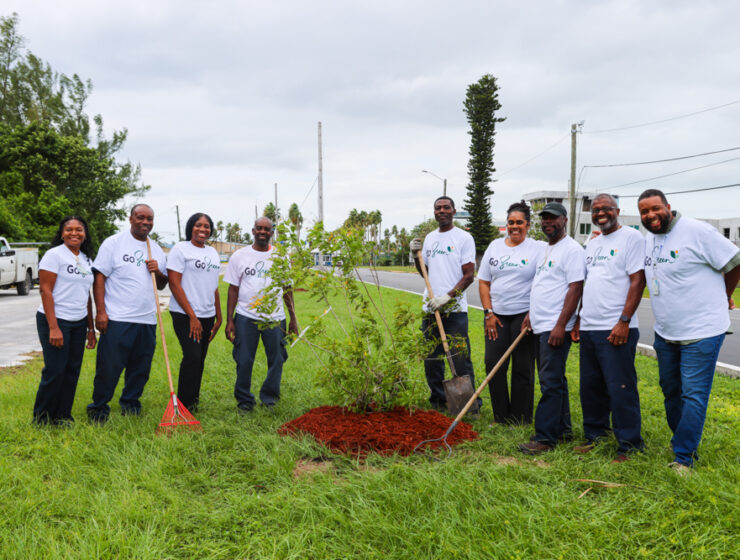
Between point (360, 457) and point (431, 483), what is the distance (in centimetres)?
77

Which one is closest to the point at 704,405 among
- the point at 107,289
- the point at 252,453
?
the point at 252,453

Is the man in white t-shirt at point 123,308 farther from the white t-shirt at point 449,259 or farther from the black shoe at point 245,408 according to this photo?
the white t-shirt at point 449,259

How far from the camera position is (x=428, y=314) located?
16.5 feet

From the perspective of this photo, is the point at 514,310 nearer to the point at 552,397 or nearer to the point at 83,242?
the point at 552,397

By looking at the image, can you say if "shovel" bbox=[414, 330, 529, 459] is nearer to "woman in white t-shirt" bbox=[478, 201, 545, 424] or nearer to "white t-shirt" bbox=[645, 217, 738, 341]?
"woman in white t-shirt" bbox=[478, 201, 545, 424]

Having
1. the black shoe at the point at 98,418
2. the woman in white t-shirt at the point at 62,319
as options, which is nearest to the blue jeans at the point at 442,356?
the black shoe at the point at 98,418

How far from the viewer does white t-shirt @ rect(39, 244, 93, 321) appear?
14.7 feet

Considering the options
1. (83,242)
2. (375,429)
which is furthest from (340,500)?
(83,242)

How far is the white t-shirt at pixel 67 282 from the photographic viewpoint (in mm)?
4484

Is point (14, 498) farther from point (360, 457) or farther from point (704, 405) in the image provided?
point (704, 405)

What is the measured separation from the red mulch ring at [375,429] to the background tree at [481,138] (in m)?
36.8

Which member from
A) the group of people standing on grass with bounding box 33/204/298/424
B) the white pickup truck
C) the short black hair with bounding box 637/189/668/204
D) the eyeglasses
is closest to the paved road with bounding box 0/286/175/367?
the white pickup truck

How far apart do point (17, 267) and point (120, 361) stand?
17.8 m

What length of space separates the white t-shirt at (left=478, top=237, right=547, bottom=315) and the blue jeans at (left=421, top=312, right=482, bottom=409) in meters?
0.44
